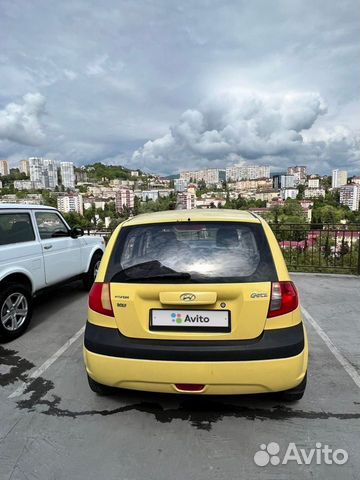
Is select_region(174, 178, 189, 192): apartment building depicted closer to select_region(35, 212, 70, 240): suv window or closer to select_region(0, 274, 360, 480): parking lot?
select_region(35, 212, 70, 240): suv window

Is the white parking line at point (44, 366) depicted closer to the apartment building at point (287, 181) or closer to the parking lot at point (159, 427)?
the parking lot at point (159, 427)

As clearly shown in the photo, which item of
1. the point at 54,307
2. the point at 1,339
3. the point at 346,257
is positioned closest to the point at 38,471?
the point at 1,339

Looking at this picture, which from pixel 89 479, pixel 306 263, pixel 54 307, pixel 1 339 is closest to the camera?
pixel 89 479

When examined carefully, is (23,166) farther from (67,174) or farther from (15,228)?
(15,228)

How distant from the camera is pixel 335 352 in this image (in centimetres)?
365

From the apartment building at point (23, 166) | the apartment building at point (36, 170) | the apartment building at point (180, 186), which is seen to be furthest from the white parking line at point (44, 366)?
the apartment building at point (23, 166)

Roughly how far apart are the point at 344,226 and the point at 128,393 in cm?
692

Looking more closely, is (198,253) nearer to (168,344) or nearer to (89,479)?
(168,344)

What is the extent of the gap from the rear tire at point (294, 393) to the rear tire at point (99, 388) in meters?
1.35

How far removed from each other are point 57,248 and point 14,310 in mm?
1271

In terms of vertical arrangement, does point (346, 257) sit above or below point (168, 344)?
below

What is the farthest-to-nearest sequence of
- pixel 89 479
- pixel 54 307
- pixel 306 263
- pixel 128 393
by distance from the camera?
pixel 306 263 → pixel 54 307 → pixel 128 393 → pixel 89 479

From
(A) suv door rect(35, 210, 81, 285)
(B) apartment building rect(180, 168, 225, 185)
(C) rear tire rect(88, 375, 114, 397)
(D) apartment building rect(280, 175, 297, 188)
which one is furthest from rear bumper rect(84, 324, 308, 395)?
(B) apartment building rect(180, 168, 225, 185)

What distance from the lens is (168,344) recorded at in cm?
220
